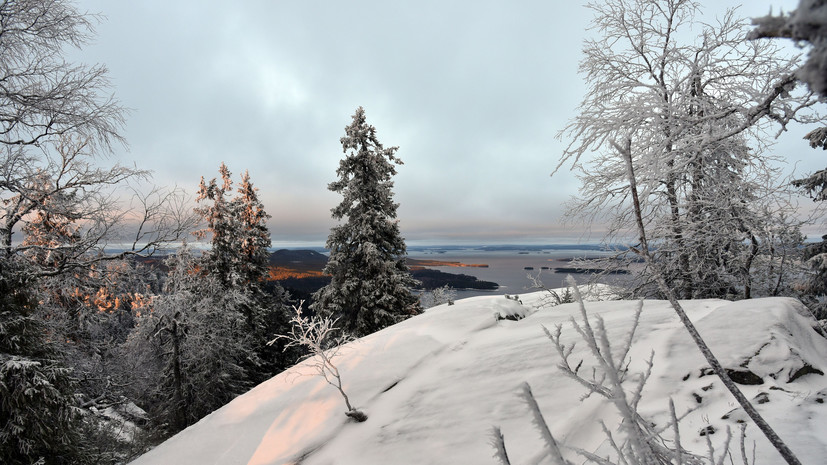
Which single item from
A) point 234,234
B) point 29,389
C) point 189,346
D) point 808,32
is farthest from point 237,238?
point 808,32

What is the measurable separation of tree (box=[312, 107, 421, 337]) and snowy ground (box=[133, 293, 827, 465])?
23.7ft

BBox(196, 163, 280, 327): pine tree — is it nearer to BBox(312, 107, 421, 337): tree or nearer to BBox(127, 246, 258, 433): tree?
BBox(127, 246, 258, 433): tree

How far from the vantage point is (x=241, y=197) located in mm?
20438

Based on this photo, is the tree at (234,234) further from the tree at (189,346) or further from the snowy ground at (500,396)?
the snowy ground at (500,396)

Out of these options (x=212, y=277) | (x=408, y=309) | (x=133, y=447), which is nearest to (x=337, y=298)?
(x=408, y=309)

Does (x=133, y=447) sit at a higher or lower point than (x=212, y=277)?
lower

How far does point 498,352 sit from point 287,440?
13.3 ft

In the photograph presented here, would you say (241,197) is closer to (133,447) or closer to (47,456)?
(133,447)

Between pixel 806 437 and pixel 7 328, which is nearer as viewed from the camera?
pixel 806 437

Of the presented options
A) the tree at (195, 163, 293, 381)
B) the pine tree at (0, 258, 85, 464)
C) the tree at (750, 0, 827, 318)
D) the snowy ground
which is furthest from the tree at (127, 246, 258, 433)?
the tree at (750, 0, 827, 318)

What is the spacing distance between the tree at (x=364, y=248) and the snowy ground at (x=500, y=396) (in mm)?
7217

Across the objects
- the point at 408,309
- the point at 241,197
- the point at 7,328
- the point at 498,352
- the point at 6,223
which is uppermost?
the point at 241,197

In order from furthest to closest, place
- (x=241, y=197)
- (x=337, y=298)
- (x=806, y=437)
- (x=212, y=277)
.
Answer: (x=241, y=197) → (x=212, y=277) → (x=337, y=298) → (x=806, y=437)

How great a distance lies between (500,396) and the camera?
5266mm
